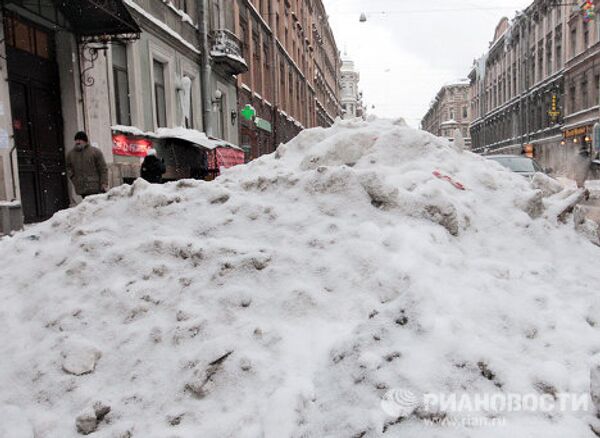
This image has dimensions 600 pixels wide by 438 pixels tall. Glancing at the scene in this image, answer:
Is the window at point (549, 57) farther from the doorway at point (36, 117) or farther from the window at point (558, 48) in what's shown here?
the doorway at point (36, 117)

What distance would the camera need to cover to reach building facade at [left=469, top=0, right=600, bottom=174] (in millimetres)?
31391

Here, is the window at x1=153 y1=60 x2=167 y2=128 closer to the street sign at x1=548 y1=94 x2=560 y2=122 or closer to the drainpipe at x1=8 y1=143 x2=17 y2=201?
the drainpipe at x1=8 y1=143 x2=17 y2=201

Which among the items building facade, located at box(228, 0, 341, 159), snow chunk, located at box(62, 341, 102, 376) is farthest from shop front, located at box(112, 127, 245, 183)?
snow chunk, located at box(62, 341, 102, 376)

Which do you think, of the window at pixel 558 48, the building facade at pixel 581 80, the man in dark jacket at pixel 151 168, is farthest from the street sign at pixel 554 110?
the man in dark jacket at pixel 151 168

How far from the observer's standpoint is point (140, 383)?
242cm

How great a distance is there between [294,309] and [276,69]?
83.0ft

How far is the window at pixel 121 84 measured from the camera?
37.2 feet

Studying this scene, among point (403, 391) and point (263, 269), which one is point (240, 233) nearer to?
point (263, 269)

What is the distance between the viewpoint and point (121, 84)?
11.6 meters

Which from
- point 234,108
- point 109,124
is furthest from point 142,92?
point 234,108

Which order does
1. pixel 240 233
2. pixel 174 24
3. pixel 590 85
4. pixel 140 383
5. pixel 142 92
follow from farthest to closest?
pixel 590 85 < pixel 174 24 < pixel 142 92 < pixel 240 233 < pixel 140 383

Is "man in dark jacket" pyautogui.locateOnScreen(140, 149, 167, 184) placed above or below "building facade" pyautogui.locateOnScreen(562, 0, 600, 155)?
below

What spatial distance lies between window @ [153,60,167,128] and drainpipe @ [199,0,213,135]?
2054mm

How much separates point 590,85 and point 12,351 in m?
35.9
